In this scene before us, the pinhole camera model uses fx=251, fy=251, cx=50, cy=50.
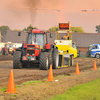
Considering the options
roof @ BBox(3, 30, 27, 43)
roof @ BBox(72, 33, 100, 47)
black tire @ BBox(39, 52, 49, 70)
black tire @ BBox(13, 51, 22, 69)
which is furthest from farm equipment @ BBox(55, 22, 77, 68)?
roof @ BBox(3, 30, 27, 43)

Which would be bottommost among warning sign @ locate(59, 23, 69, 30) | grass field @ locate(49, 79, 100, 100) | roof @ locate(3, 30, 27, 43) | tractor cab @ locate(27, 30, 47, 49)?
grass field @ locate(49, 79, 100, 100)

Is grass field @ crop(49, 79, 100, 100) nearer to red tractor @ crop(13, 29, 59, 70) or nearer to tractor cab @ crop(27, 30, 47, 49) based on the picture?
red tractor @ crop(13, 29, 59, 70)

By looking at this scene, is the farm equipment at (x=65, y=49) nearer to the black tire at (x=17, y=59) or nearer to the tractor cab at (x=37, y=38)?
the tractor cab at (x=37, y=38)

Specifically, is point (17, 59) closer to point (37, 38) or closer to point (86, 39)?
point (37, 38)

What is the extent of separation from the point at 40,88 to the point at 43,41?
9408 millimetres

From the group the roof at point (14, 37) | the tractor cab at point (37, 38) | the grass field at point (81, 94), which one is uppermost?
the roof at point (14, 37)

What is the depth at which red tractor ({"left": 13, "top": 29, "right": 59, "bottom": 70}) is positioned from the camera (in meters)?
18.0

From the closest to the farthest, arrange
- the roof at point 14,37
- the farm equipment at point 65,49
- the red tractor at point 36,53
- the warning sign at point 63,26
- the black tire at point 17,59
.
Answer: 1. the red tractor at point 36,53
2. the black tire at point 17,59
3. the farm equipment at point 65,49
4. the warning sign at point 63,26
5. the roof at point 14,37

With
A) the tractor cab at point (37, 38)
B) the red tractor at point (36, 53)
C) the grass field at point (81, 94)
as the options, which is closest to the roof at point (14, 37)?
the red tractor at point (36, 53)

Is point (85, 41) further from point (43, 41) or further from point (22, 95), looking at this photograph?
point (22, 95)

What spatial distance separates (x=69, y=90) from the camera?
9.81 metres

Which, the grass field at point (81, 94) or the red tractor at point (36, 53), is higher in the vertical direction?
the red tractor at point (36, 53)

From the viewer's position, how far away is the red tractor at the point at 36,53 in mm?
17984

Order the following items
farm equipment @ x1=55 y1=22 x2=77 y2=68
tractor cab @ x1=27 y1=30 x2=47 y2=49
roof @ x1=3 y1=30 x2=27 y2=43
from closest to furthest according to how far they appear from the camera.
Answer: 1. tractor cab @ x1=27 y1=30 x2=47 y2=49
2. farm equipment @ x1=55 y1=22 x2=77 y2=68
3. roof @ x1=3 y1=30 x2=27 y2=43
